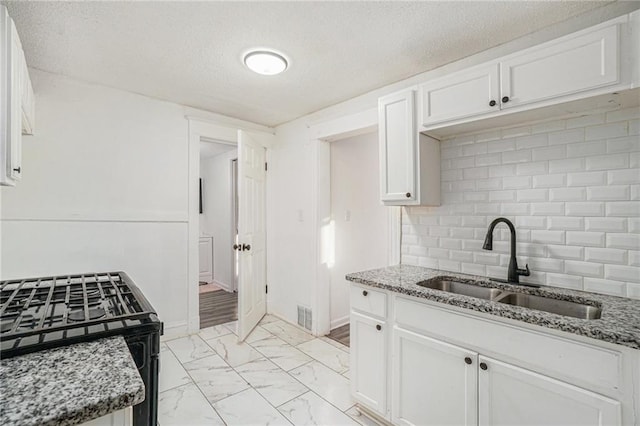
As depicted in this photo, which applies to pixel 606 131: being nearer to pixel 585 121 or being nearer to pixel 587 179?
pixel 585 121

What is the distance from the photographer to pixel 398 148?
7.04 ft

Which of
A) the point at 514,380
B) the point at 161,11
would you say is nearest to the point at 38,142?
the point at 161,11

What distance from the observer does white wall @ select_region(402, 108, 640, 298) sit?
5.15 feet

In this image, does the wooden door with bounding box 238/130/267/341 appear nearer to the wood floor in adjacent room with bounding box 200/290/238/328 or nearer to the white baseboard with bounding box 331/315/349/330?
the wood floor in adjacent room with bounding box 200/290/238/328

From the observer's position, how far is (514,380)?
1314 mm

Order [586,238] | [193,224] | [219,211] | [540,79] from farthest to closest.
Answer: [219,211]
[193,224]
[586,238]
[540,79]

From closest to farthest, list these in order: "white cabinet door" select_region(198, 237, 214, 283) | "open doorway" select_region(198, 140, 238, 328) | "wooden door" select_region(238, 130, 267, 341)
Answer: "wooden door" select_region(238, 130, 267, 341) → "open doorway" select_region(198, 140, 238, 328) → "white cabinet door" select_region(198, 237, 214, 283)

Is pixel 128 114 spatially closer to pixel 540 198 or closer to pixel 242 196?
pixel 242 196

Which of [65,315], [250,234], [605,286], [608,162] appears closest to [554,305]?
[605,286]

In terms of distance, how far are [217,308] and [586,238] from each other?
3843 millimetres

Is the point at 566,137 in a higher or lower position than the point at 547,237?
higher

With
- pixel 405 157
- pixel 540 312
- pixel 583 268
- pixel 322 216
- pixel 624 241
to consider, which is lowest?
pixel 540 312

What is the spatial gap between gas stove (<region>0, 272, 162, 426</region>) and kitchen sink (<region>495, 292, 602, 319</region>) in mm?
1758

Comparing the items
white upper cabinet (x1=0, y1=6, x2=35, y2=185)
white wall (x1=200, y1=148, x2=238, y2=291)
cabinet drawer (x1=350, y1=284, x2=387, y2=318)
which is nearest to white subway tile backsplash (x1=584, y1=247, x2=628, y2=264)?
cabinet drawer (x1=350, y1=284, x2=387, y2=318)
